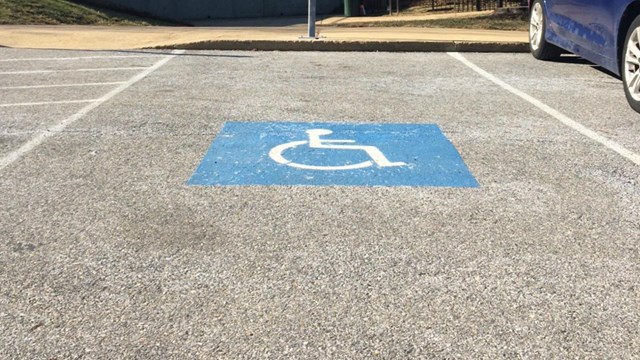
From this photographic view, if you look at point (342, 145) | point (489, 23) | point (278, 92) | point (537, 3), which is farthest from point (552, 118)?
point (489, 23)

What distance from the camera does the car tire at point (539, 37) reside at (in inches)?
436

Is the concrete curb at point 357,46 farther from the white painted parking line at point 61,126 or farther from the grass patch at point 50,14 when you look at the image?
the grass patch at point 50,14

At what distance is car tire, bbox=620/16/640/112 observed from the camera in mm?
7621

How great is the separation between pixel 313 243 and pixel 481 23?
1250 cm

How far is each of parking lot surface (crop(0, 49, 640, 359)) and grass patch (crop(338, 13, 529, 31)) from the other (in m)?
7.89

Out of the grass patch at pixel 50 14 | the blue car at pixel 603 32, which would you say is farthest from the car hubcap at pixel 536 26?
the grass patch at pixel 50 14

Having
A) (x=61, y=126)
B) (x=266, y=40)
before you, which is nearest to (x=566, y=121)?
(x=61, y=126)

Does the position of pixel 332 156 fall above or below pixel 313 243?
above

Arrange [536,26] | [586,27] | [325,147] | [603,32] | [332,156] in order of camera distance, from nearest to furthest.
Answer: [332,156] → [325,147] → [603,32] → [586,27] → [536,26]

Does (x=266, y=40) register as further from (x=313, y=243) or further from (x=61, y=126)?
(x=313, y=243)

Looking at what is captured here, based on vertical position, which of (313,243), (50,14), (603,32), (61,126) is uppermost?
(50,14)

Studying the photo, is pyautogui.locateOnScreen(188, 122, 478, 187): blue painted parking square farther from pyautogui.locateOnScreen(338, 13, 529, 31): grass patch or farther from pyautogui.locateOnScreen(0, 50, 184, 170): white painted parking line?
pyautogui.locateOnScreen(338, 13, 529, 31): grass patch

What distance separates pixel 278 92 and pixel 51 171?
358 centimetres

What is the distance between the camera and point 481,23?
16.0 metres
